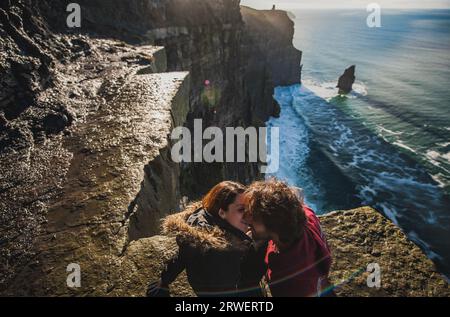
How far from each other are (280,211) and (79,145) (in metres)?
3.87

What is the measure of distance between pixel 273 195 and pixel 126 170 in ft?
8.59

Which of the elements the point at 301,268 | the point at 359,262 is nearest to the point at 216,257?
the point at 301,268

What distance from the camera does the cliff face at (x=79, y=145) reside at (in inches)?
124

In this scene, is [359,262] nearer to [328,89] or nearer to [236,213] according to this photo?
[236,213]

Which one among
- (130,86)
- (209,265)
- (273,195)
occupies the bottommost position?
(209,265)

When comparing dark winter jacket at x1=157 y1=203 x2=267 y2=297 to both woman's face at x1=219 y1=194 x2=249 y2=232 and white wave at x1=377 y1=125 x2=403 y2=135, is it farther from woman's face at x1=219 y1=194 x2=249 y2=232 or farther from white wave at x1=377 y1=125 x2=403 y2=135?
white wave at x1=377 y1=125 x2=403 y2=135

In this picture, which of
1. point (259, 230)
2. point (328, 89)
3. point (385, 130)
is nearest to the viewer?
point (259, 230)

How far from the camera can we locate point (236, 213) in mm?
3037

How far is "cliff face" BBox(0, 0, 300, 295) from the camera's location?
10.3ft

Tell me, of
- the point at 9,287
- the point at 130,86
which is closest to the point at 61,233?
the point at 9,287

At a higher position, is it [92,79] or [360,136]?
[92,79]

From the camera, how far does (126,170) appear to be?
14.2ft

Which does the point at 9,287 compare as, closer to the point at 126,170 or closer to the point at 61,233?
the point at 61,233
